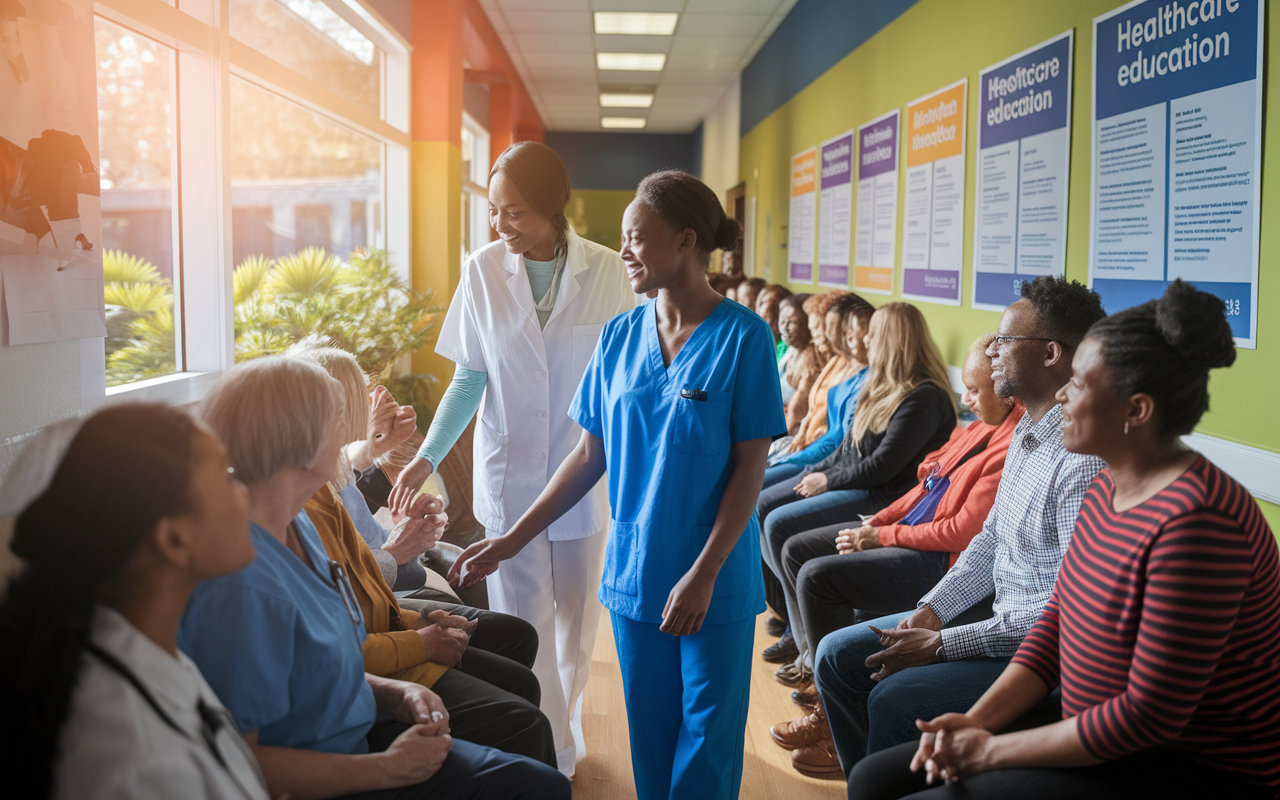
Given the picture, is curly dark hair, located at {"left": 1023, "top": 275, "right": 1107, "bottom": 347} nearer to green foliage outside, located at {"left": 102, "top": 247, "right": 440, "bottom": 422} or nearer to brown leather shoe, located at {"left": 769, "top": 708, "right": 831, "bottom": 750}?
brown leather shoe, located at {"left": 769, "top": 708, "right": 831, "bottom": 750}

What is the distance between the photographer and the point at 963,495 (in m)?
2.35

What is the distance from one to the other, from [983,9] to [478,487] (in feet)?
9.12

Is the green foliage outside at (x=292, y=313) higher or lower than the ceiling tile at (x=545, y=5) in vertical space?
lower

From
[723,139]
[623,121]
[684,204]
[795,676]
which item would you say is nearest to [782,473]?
[795,676]

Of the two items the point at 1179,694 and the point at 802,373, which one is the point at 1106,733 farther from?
the point at 802,373

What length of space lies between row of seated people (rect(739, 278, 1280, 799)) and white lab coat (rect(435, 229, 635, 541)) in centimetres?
85

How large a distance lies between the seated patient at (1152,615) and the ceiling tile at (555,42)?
7586 millimetres

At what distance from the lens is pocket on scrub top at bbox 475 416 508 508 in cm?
231

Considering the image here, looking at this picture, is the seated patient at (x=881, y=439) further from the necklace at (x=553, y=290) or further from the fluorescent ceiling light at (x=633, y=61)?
the fluorescent ceiling light at (x=633, y=61)

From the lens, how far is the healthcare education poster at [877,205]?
4660 mm

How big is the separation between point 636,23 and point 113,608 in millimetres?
7455

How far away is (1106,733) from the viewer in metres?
1.22

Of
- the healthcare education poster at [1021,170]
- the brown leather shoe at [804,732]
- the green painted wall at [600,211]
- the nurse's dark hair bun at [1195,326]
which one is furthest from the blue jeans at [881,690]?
the green painted wall at [600,211]

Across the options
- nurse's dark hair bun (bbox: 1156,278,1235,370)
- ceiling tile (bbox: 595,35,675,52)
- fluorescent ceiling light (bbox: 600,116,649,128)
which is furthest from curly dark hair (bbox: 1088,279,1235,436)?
fluorescent ceiling light (bbox: 600,116,649,128)
